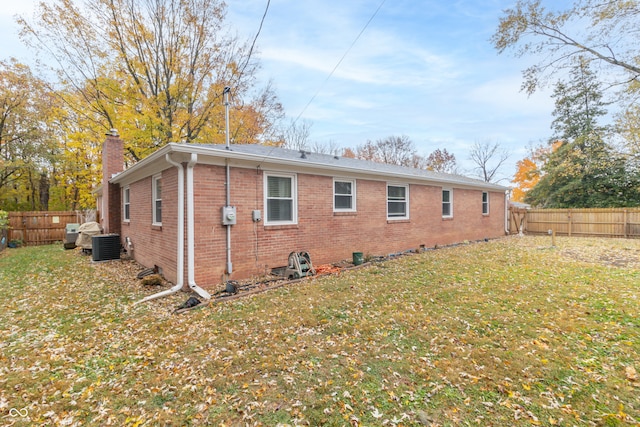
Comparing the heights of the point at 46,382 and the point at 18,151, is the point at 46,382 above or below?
below

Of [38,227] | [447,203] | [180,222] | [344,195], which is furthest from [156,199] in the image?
[38,227]

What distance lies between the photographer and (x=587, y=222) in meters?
17.1

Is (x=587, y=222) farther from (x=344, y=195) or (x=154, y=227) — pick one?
(x=154, y=227)

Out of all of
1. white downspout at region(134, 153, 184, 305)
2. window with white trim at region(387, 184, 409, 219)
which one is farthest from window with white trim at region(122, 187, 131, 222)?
window with white trim at region(387, 184, 409, 219)

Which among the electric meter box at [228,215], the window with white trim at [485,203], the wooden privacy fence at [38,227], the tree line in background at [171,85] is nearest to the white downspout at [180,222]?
the electric meter box at [228,215]

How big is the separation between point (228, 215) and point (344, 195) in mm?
4035

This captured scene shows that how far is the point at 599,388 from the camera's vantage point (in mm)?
2742

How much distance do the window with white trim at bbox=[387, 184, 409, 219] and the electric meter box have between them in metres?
6.09

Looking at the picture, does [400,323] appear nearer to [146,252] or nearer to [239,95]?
[146,252]

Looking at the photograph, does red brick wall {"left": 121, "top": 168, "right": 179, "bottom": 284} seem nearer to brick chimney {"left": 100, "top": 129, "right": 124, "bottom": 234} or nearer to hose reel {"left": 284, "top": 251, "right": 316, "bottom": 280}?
brick chimney {"left": 100, "top": 129, "right": 124, "bottom": 234}

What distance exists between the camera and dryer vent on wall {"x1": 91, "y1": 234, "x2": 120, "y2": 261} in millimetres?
9344

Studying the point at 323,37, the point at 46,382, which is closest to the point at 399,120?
the point at 323,37

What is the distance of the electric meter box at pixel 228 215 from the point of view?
6254 mm

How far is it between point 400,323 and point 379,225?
5.90 m
